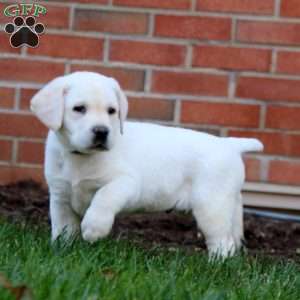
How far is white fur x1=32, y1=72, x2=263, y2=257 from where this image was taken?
15.1 feet

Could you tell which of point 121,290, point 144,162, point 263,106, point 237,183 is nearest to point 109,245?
point 144,162

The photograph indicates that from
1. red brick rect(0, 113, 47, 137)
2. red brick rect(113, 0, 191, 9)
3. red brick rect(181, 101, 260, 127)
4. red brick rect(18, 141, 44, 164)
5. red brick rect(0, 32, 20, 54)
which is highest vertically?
red brick rect(113, 0, 191, 9)

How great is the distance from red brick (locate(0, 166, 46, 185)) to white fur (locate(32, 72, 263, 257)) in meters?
1.40

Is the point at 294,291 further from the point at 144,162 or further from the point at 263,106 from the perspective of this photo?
the point at 263,106

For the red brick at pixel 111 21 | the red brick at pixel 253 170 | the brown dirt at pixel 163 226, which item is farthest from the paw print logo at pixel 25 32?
the red brick at pixel 253 170

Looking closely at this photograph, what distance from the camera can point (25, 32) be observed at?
6.30 meters

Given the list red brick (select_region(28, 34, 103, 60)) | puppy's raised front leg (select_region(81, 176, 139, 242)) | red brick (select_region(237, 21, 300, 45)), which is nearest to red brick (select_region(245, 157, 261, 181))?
red brick (select_region(237, 21, 300, 45))

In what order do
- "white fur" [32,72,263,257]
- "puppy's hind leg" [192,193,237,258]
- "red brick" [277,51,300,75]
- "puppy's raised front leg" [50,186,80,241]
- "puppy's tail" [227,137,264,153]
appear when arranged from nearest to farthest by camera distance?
"white fur" [32,72,263,257] → "puppy's raised front leg" [50,186,80,241] → "puppy's hind leg" [192,193,237,258] → "puppy's tail" [227,137,264,153] → "red brick" [277,51,300,75]

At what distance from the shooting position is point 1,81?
633 cm

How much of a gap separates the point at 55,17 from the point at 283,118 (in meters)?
1.66

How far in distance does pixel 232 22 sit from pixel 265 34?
232 mm

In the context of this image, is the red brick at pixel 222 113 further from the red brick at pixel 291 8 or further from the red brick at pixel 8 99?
the red brick at pixel 8 99

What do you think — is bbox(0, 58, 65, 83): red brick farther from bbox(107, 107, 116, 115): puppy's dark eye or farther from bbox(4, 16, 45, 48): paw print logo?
bbox(107, 107, 116, 115): puppy's dark eye

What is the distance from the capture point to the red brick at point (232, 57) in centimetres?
625
